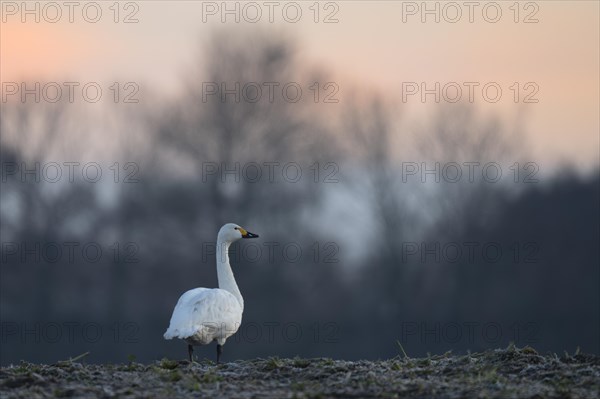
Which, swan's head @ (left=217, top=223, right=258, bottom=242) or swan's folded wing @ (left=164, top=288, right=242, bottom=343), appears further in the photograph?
swan's head @ (left=217, top=223, right=258, bottom=242)

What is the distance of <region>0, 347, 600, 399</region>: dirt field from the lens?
1188 centimetres

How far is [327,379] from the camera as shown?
41.9ft

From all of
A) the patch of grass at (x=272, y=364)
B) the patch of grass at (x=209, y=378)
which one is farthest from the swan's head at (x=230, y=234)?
the patch of grass at (x=209, y=378)

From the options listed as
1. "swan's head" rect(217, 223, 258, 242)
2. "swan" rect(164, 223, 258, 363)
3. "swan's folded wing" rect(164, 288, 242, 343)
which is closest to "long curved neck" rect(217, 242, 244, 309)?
"swan's head" rect(217, 223, 258, 242)

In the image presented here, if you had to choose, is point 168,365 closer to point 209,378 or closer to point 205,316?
point 209,378

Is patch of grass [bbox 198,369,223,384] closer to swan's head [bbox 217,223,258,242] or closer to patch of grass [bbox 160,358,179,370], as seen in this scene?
patch of grass [bbox 160,358,179,370]

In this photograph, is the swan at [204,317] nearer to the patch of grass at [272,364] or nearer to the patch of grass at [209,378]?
the patch of grass at [272,364]

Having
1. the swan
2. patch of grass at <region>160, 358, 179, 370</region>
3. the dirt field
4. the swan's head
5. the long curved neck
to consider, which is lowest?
the dirt field

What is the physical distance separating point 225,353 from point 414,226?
16.9 metres

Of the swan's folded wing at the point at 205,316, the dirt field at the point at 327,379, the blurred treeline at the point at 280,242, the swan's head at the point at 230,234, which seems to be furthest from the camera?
the blurred treeline at the point at 280,242

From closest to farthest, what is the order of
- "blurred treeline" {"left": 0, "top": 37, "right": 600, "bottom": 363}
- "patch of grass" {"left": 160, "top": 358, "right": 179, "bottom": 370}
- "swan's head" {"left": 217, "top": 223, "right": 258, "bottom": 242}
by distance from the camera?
"patch of grass" {"left": 160, "top": 358, "right": 179, "bottom": 370}, "swan's head" {"left": 217, "top": 223, "right": 258, "bottom": 242}, "blurred treeline" {"left": 0, "top": 37, "right": 600, "bottom": 363}

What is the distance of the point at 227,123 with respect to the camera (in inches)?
2179

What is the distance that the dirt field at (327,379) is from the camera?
39.0ft

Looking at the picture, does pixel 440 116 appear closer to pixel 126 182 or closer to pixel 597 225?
pixel 597 225
